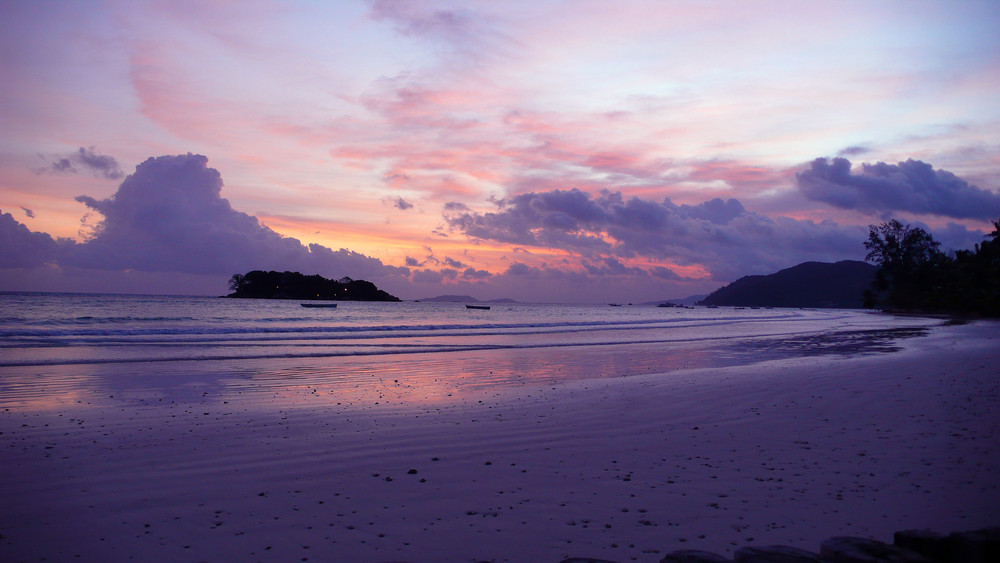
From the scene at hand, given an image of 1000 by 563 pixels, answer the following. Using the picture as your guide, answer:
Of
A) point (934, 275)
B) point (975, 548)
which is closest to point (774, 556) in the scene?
point (975, 548)

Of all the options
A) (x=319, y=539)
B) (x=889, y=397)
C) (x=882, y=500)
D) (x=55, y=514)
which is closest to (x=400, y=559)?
(x=319, y=539)

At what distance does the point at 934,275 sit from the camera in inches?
3597

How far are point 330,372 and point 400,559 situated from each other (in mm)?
12544

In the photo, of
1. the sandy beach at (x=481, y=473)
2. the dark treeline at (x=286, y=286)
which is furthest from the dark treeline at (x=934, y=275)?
the dark treeline at (x=286, y=286)

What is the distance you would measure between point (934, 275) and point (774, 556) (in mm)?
112381

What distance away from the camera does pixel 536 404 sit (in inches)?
423

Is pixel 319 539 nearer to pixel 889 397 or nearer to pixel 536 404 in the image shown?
pixel 536 404

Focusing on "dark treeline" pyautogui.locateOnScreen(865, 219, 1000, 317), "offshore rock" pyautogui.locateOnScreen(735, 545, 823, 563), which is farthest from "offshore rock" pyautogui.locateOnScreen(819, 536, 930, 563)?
"dark treeline" pyautogui.locateOnScreen(865, 219, 1000, 317)

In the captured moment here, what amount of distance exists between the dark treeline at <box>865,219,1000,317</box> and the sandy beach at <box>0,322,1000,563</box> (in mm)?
68359

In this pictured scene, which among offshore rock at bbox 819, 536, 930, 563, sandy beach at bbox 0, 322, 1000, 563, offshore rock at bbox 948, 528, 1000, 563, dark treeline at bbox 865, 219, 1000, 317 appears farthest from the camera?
dark treeline at bbox 865, 219, 1000, 317

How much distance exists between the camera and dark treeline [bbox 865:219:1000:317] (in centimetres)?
6356

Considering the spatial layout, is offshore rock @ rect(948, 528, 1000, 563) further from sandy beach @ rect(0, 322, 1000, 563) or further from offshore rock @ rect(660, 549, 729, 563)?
offshore rock @ rect(660, 549, 729, 563)

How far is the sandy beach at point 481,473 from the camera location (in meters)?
4.50

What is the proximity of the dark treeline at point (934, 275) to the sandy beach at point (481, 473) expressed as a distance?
224 feet
